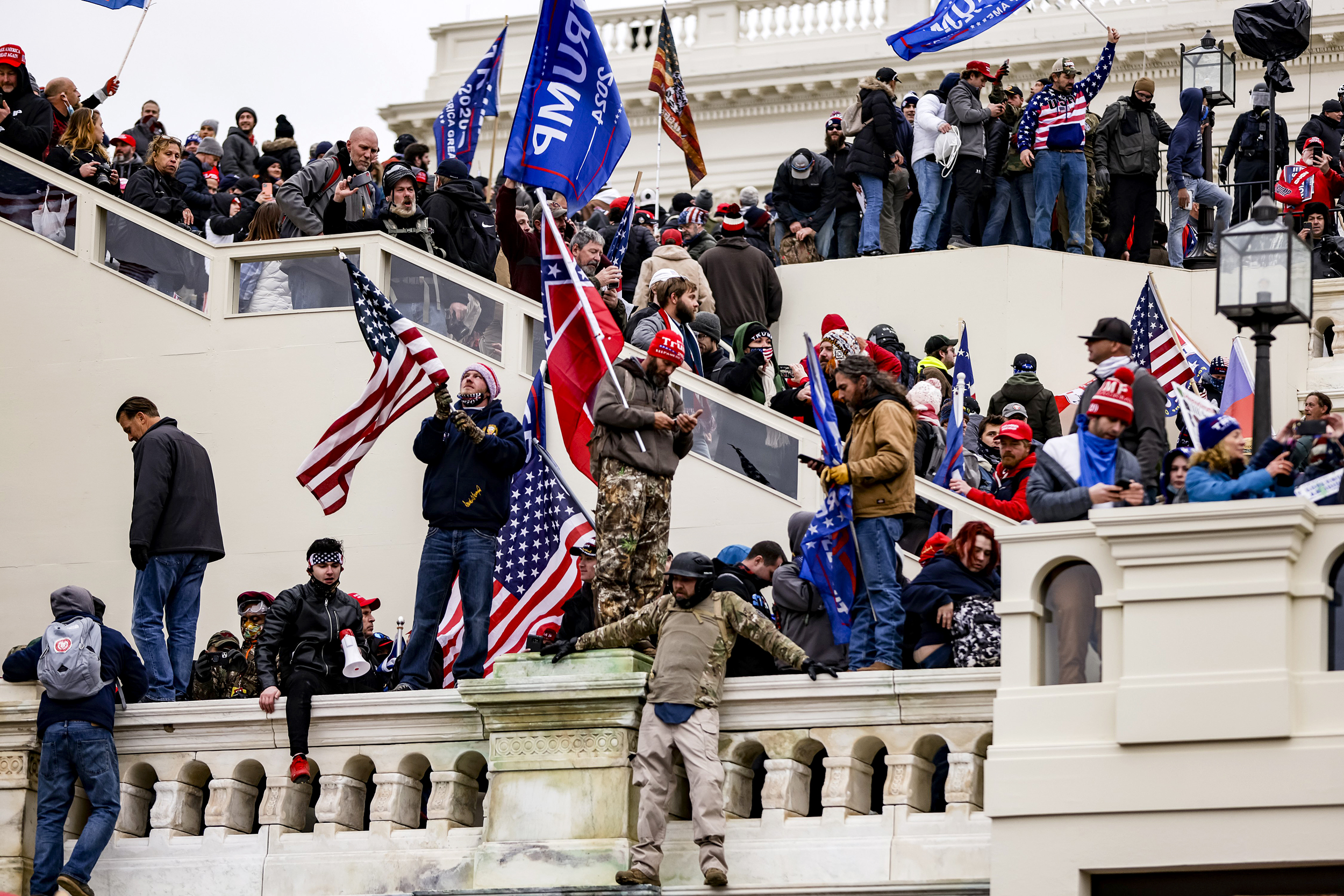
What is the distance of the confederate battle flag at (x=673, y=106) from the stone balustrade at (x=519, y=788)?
31.8 feet

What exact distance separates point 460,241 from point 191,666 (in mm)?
5340

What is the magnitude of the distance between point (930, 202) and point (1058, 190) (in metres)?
1.11

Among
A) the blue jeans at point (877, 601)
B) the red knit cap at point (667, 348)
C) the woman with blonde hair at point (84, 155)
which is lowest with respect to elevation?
the blue jeans at point (877, 601)

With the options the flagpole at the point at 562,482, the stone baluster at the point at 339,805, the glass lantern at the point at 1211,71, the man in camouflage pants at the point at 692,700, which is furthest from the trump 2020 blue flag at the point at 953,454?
the glass lantern at the point at 1211,71

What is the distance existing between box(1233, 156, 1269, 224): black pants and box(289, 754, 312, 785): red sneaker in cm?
1149

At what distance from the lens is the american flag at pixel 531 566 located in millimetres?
13414

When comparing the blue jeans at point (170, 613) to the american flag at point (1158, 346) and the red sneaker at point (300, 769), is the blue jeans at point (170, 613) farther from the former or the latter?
the american flag at point (1158, 346)

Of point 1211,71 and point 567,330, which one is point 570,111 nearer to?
point 567,330

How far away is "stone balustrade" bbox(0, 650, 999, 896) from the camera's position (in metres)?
10.7

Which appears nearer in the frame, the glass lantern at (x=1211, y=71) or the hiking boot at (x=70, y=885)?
the hiking boot at (x=70, y=885)

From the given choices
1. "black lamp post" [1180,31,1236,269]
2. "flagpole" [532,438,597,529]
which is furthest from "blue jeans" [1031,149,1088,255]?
"flagpole" [532,438,597,529]

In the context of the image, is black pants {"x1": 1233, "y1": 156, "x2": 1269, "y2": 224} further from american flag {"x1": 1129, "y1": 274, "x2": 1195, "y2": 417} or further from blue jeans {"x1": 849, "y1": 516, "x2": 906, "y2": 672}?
blue jeans {"x1": 849, "y1": 516, "x2": 906, "y2": 672}

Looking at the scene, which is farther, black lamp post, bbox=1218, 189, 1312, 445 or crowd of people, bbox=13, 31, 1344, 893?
crowd of people, bbox=13, 31, 1344, 893

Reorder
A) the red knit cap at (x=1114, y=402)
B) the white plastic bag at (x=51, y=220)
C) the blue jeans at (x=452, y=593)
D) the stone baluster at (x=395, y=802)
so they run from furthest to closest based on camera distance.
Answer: the white plastic bag at (x=51, y=220) → the blue jeans at (x=452, y=593) → the stone baluster at (x=395, y=802) → the red knit cap at (x=1114, y=402)
